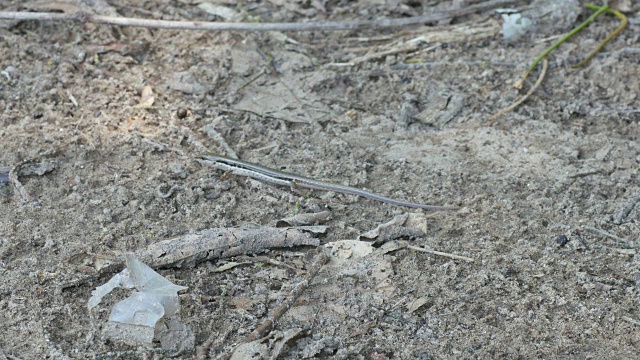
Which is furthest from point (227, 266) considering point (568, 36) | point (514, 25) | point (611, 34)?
point (611, 34)

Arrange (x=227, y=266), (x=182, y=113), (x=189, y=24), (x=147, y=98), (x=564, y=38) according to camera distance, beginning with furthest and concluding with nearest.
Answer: (x=564, y=38) → (x=189, y=24) → (x=147, y=98) → (x=182, y=113) → (x=227, y=266)

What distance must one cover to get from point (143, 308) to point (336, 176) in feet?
4.18

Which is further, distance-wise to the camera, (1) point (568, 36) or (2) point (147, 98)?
(1) point (568, 36)

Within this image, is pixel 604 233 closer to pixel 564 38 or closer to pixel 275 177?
pixel 275 177

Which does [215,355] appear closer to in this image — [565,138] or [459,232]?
[459,232]

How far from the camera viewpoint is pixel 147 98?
13.7 feet

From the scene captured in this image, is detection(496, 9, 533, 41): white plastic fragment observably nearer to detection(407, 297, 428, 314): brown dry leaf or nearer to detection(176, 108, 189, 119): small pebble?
detection(176, 108, 189, 119): small pebble

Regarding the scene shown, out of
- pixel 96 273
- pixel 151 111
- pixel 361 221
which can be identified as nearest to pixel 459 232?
pixel 361 221

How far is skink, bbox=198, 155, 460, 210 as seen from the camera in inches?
139

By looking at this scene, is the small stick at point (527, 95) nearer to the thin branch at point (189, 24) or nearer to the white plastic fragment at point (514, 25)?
the white plastic fragment at point (514, 25)

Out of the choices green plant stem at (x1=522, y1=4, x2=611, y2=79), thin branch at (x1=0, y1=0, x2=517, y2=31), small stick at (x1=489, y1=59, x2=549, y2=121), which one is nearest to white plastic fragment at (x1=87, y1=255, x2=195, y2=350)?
thin branch at (x1=0, y1=0, x2=517, y2=31)

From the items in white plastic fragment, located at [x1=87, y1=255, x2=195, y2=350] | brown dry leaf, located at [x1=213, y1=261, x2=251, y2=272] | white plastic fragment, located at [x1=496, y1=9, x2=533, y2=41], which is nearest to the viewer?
white plastic fragment, located at [x1=87, y1=255, x2=195, y2=350]

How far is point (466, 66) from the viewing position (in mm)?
4457

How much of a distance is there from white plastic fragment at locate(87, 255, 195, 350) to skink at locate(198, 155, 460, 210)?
820 millimetres
